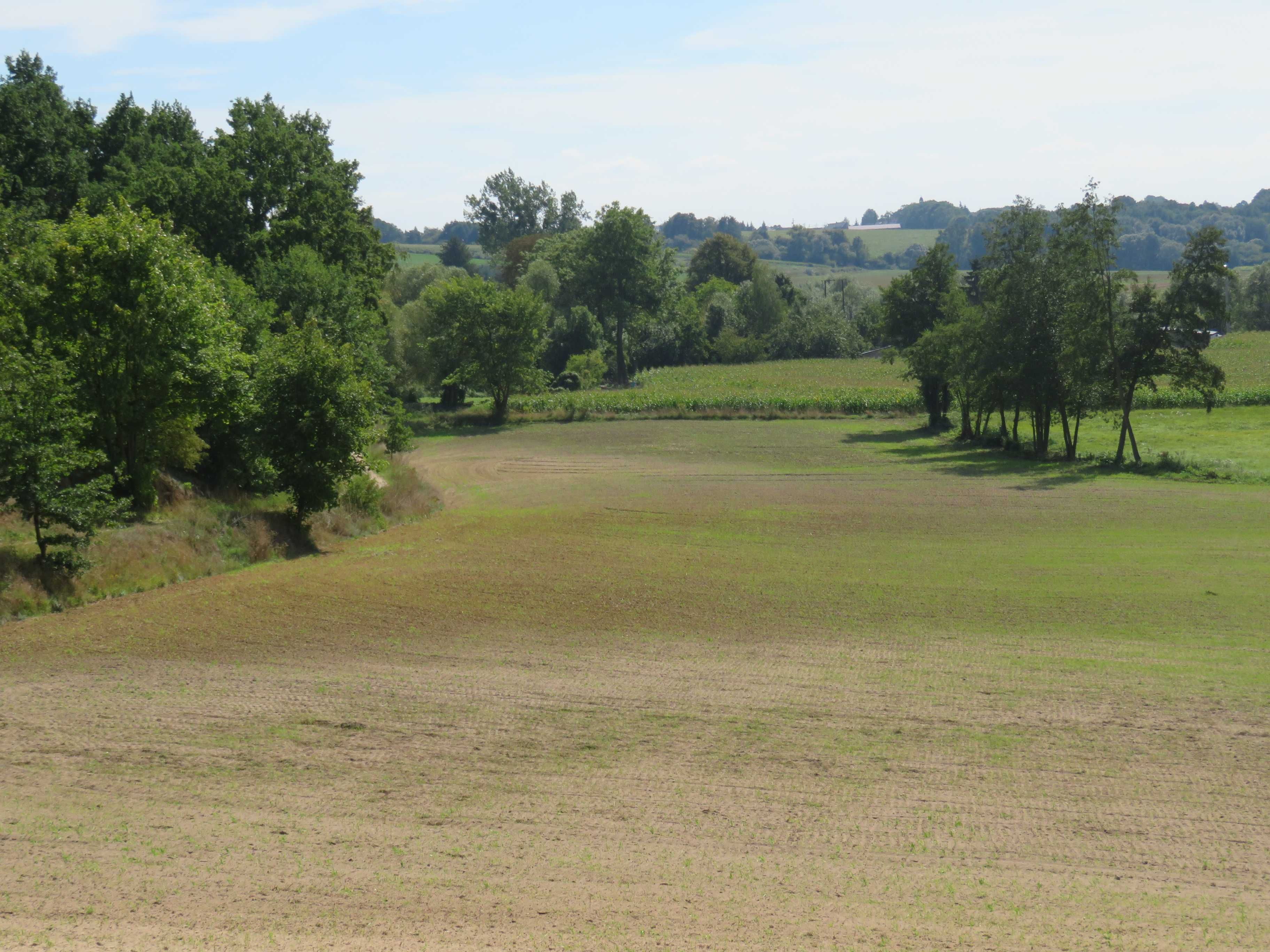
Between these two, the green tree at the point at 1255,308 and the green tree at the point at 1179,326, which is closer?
the green tree at the point at 1179,326

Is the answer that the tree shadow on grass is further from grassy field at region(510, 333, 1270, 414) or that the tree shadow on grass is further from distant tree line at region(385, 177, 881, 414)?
distant tree line at region(385, 177, 881, 414)

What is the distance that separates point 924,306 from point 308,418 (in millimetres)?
51401

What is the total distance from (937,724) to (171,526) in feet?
64.6

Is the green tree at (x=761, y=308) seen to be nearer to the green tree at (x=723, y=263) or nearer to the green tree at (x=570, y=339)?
the green tree at (x=723, y=263)

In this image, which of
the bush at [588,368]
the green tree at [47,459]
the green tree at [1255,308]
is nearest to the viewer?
the green tree at [47,459]

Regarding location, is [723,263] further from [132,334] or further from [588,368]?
[132,334]

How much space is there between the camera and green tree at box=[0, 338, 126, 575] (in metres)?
19.4

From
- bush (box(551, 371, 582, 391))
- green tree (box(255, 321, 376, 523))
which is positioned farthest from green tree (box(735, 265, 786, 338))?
green tree (box(255, 321, 376, 523))

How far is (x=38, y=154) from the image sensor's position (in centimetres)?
4772

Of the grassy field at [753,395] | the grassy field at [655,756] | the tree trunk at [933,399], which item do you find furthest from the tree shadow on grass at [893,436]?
the grassy field at [655,756]

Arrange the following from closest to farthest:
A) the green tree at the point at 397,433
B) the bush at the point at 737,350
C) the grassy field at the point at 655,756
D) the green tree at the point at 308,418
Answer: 1. the grassy field at the point at 655,756
2. the green tree at the point at 308,418
3. the green tree at the point at 397,433
4. the bush at the point at 737,350

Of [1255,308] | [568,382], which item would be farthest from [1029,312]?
[1255,308]

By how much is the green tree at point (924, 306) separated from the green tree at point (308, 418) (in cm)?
4771

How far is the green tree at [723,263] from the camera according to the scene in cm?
15525
